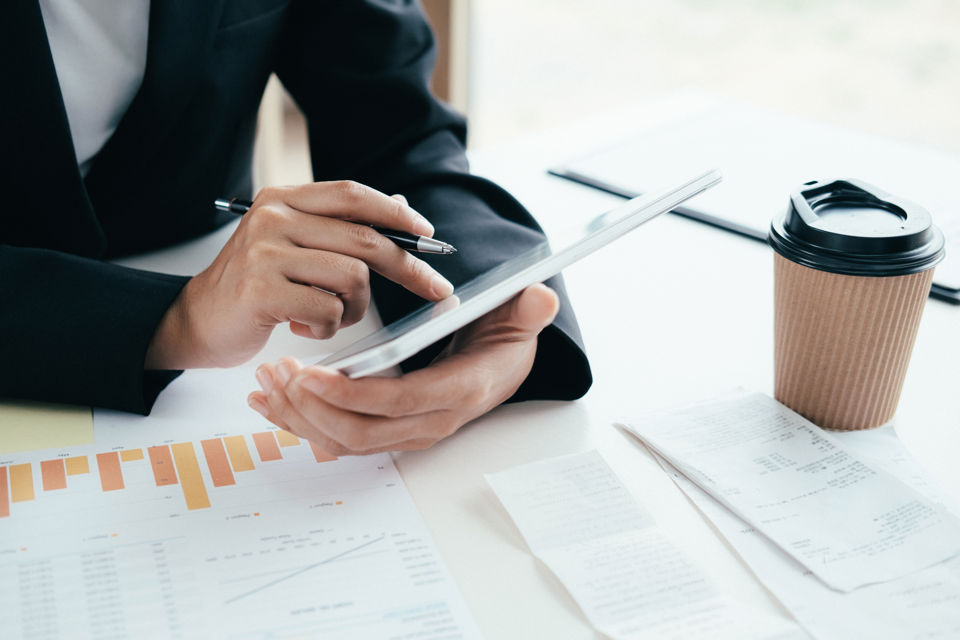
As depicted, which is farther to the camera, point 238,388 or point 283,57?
point 283,57

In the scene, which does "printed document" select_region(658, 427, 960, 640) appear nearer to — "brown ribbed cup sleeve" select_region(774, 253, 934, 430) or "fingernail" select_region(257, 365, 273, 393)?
"brown ribbed cup sleeve" select_region(774, 253, 934, 430)

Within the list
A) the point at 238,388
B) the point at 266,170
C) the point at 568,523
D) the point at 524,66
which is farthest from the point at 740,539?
the point at 524,66

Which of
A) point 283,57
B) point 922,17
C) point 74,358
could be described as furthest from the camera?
point 922,17

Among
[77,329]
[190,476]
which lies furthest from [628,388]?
[77,329]

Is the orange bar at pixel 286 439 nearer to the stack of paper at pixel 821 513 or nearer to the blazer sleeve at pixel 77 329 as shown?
the blazer sleeve at pixel 77 329

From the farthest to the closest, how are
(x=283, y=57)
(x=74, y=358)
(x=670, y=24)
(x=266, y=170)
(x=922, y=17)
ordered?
(x=670, y=24) < (x=922, y=17) < (x=266, y=170) < (x=283, y=57) < (x=74, y=358)

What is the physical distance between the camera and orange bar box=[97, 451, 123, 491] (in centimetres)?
69

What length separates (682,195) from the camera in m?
0.72

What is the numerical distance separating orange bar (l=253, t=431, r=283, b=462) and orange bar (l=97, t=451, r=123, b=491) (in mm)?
109

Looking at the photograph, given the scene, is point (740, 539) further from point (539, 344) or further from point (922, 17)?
point (922, 17)

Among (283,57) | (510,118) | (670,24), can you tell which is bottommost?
(510,118)

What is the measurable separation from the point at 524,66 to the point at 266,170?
1.91 meters

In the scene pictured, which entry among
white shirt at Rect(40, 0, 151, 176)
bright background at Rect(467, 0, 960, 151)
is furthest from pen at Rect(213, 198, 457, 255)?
bright background at Rect(467, 0, 960, 151)

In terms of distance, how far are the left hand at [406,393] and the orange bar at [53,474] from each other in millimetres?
156
